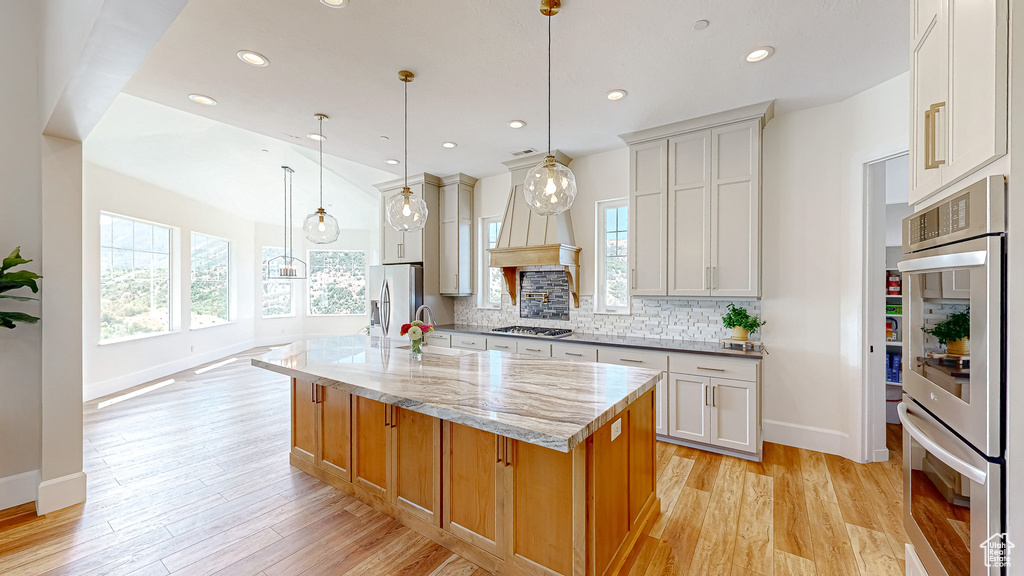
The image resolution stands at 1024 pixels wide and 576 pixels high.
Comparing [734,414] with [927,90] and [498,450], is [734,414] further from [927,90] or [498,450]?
[927,90]

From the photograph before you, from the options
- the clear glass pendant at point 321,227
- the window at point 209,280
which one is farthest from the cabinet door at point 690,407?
the window at point 209,280

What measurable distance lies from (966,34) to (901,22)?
1.64 m

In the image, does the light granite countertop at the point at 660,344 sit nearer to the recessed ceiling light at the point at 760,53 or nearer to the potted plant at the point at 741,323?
the potted plant at the point at 741,323

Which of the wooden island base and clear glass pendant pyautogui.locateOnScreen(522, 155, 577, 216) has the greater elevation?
clear glass pendant pyautogui.locateOnScreen(522, 155, 577, 216)

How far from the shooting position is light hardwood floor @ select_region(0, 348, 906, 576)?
204cm

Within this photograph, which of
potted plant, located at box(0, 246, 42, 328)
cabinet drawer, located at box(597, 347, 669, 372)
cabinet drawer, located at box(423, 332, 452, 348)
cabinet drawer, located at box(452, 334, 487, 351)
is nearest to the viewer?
potted plant, located at box(0, 246, 42, 328)

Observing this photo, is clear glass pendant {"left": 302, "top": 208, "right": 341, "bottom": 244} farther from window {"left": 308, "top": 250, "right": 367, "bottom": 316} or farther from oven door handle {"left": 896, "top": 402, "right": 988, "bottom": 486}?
window {"left": 308, "top": 250, "right": 367, "bottom": 316}

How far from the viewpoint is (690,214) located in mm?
3652

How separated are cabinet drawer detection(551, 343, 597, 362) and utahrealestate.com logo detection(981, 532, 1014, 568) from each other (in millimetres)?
2813

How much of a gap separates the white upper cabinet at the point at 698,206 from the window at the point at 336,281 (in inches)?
303

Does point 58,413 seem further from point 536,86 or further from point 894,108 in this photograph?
point 894,108

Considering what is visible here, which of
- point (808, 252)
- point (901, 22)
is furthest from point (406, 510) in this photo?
point (901, 22)

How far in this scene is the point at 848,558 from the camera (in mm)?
2061

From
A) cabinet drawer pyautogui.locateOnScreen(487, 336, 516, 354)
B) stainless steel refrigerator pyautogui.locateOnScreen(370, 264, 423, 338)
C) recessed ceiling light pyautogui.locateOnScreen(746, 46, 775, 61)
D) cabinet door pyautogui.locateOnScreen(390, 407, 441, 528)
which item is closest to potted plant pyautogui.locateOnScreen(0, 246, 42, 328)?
cabinet door pyautogui.locateOnScreen(390, 407, 441, 528)
